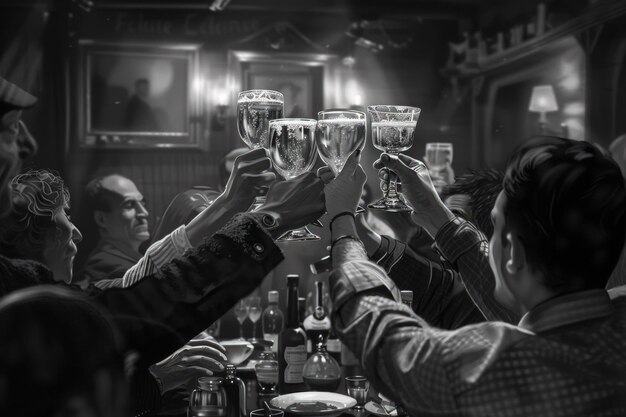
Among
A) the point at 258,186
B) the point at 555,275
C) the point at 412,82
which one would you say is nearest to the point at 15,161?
the point at 258,186

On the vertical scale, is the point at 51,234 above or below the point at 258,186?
below

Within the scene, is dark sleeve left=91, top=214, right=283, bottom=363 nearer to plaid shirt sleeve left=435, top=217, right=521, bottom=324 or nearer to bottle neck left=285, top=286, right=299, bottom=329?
plaid shirt sleeve left=435, top=217, right=521, bottom=324

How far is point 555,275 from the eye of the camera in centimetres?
104

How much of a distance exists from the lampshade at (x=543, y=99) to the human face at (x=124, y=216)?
2.89 metres

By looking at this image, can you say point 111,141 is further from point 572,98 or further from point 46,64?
point 572,98

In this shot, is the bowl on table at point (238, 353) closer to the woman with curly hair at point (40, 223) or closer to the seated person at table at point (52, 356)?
the woman with curly hair at point (40, 223)

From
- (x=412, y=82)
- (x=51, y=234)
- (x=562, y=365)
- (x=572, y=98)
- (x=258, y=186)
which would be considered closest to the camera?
(x=562, y=365)

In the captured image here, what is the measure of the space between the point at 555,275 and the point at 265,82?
4439 millimetres

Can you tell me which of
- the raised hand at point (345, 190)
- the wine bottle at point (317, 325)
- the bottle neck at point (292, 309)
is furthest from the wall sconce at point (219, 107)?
the raised hand at point (345, 190)

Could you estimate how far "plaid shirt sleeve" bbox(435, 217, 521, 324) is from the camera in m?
1.49

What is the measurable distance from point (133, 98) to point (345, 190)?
4.19 meters

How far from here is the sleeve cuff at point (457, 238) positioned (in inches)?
58.7

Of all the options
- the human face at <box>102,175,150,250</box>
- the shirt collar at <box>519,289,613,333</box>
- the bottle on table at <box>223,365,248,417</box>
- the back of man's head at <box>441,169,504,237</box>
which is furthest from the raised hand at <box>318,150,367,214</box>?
the human face at <box>102,175,150,250</box>

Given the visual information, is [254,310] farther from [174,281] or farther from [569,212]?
[569,212]
